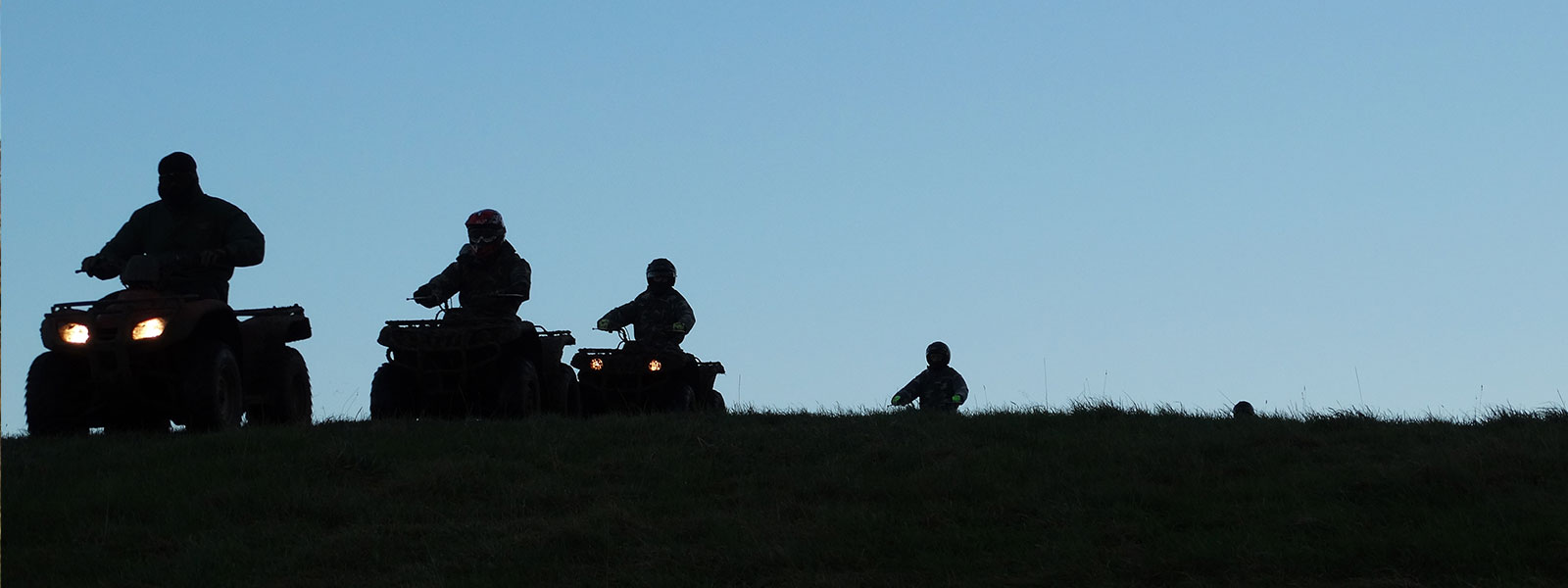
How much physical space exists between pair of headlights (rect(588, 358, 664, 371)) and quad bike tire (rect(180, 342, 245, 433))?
5.12 m

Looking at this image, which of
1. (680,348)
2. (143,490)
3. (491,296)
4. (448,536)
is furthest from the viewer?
(680,348)

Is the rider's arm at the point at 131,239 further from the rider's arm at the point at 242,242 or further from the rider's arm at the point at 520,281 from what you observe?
the rider's arm at the point at 520,281

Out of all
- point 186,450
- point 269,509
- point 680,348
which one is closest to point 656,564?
point 269,509

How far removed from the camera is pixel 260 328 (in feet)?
52.1

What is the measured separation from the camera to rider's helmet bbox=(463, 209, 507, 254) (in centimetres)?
1780

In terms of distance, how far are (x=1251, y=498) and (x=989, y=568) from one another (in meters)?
2.24

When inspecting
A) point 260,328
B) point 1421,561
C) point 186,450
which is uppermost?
point 260,328

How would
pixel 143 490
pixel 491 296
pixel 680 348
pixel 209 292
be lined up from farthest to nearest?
pixel 680 348 → pixel 491 296 → pixel 209 292 → pixel 143 490

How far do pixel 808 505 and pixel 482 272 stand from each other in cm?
753

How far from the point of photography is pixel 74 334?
45.4 ft

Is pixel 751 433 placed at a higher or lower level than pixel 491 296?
lower

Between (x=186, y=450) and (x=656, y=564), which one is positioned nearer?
(x=656, y=564)

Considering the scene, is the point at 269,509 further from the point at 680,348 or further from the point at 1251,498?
the point at 680,348

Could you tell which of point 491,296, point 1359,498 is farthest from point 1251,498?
point 491,296
